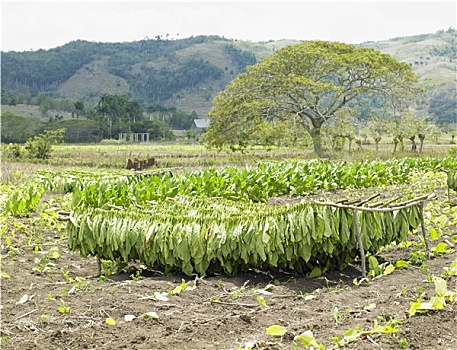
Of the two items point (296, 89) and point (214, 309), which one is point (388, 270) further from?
point (296, 89)

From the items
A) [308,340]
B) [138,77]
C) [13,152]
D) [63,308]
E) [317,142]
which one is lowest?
[13,152]

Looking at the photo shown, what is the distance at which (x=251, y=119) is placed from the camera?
2922cm

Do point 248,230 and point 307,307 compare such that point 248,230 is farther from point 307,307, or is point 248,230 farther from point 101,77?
point 101,77

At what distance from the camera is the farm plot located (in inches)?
137

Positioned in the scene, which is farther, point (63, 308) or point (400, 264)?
point (400, 264)

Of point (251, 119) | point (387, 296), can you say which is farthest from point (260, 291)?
point (251, 119)

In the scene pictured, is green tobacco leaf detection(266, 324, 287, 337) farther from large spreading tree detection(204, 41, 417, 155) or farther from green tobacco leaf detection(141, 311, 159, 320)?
large spreading tree detection(204, 41, 417, 155)

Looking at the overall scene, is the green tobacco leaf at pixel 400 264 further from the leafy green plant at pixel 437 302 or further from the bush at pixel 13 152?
the bush at pixel 13 152

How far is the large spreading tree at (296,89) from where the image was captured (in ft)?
95.2

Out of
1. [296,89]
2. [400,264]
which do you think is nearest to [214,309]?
[400,264]

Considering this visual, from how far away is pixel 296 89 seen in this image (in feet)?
95.4

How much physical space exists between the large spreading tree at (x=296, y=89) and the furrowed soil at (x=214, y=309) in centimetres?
2331

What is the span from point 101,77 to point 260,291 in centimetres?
15354

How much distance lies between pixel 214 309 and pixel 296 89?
25709mm
